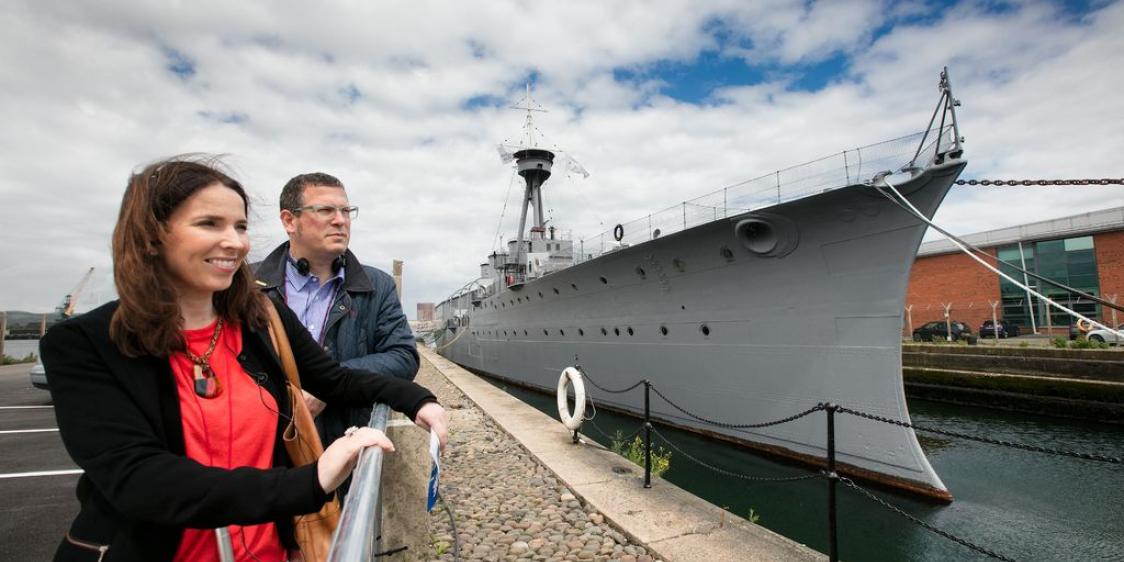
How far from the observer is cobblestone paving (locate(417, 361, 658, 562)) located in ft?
Answer: 11.5

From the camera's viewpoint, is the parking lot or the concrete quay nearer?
the concrete quay

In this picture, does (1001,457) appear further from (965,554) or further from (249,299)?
(249,299)

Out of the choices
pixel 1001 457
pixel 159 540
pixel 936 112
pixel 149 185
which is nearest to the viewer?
pixel 159 540

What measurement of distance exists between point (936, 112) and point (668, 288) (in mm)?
4521

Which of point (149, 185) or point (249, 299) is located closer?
point (149, 185)

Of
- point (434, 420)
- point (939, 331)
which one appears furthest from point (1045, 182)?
point (939, 331)

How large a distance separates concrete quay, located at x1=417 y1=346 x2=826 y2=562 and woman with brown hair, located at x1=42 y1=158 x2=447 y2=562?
263cm

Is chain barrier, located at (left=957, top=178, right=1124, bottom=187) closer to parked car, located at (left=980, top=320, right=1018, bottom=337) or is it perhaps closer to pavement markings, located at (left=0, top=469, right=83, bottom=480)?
pavement markings, located at (left=0, top=469, right=83, bottom=480)

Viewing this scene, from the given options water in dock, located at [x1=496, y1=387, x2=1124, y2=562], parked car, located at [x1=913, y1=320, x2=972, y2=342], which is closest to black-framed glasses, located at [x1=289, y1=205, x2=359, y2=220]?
water in dock, located at [x1=496, y1=387, x2=1124, y2=562]

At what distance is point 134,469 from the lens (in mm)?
906

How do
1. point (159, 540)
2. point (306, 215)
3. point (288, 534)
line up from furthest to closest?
point (306, 215)
point (288, 534)
point (159, 540)

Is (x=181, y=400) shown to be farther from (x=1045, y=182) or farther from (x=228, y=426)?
(x=1045, y=182)

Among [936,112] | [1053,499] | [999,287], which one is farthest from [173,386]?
[999,287]

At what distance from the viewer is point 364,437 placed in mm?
1050
